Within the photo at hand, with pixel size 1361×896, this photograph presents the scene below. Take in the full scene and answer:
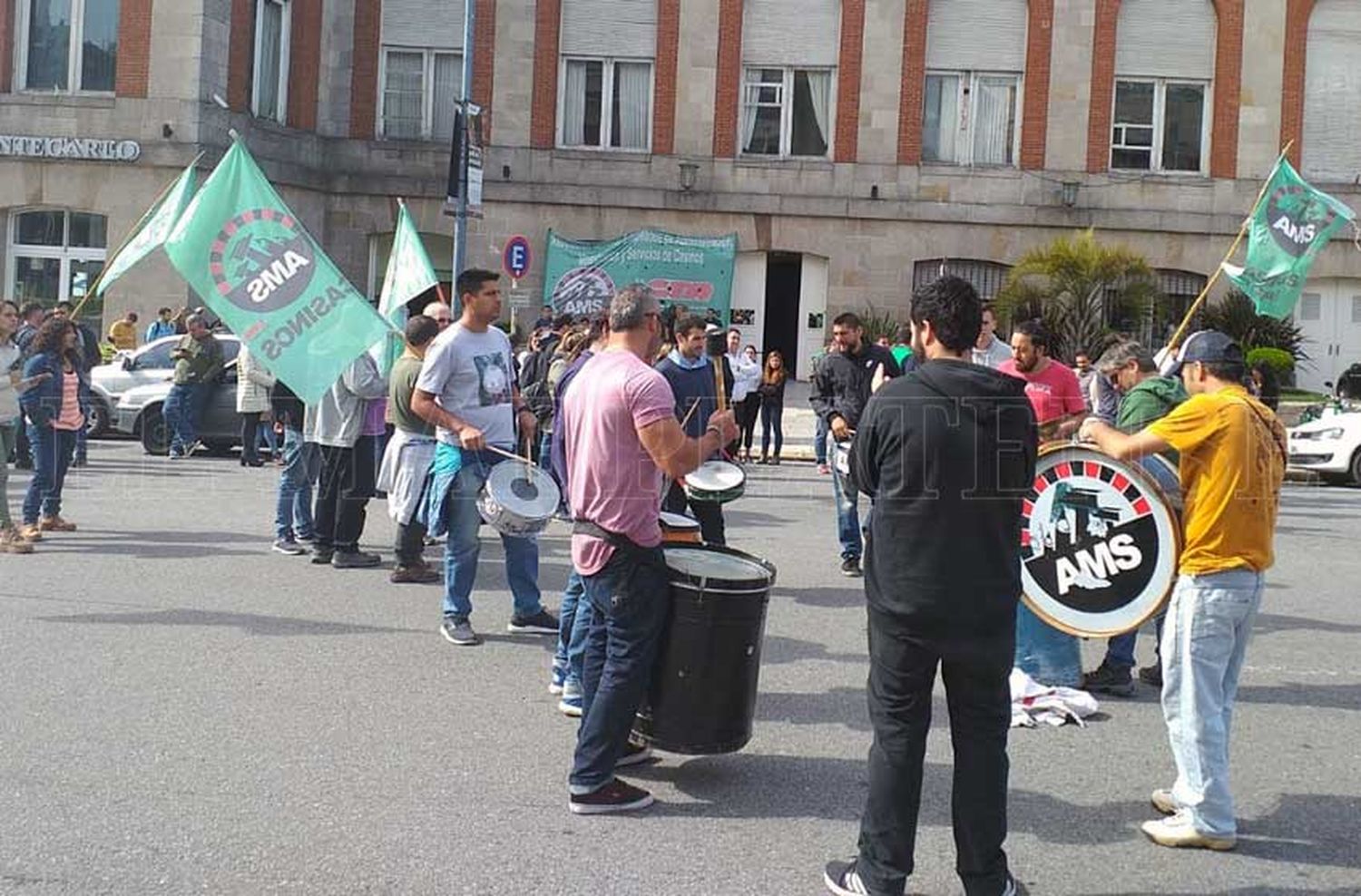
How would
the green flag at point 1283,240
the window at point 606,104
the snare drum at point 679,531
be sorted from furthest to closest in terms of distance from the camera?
the window at point 606,104 → the green flag at point 1283,240 → the snare drum at point 679,531

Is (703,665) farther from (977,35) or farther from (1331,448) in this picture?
(977,35)

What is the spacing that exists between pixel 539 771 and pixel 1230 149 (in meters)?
27.7

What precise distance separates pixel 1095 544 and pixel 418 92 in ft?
89.2

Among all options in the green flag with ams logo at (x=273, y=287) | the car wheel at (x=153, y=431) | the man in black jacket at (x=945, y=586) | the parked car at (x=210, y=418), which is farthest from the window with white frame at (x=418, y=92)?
the man in black jacket at (x=945, y=586)

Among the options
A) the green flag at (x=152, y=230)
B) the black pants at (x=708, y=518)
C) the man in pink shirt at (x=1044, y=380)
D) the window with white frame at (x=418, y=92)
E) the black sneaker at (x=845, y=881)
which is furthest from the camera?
the window with white frame at (x=418, y=92)

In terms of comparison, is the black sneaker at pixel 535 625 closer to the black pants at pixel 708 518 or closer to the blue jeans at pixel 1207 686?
the black pants at pixel 708 518

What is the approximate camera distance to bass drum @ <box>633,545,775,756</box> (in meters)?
5.98

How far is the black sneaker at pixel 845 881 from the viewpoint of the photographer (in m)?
4.99

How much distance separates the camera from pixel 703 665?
5.99 meters

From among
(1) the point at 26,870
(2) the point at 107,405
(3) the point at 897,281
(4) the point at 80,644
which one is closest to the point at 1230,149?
(3) the point at 897,281

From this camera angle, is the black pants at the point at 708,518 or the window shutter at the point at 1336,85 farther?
the window shutter at the point at 1336,85

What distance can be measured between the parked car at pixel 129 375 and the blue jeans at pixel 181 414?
53.4 inches

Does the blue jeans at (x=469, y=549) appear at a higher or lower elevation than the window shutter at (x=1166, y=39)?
lower

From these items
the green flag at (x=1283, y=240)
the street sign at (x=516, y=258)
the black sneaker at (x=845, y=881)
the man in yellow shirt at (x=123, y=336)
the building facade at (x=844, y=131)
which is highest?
the building facade at (x=844, y=131)
